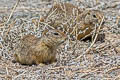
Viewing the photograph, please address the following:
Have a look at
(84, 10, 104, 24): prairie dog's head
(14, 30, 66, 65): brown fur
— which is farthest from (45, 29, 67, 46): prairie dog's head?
(84, 10, 104, 24): prairie dog's head

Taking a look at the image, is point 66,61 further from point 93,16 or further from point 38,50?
point 93,16

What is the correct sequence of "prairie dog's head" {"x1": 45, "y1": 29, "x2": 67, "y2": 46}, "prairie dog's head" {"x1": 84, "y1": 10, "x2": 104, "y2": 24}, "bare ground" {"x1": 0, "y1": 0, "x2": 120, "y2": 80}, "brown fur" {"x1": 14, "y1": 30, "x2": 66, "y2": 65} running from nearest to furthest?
"bare ground" {"x1": 0, "y1": 0, "x2": 120, "y2": 80} < "prairie dog's head" {"x1": 45, "y1": 29, "x2": 67, "y2": 46} < "brown fur" {"x1": 14, "y1": 30, "x2": 66, "y2": 65} < "prairie dog's head" {"x1": 84, "y1": 10, "x2": 104, "y2": 24}

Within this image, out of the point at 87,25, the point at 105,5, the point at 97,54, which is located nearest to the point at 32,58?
the point at 97,54

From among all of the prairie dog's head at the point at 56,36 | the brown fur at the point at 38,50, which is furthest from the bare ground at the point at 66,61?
the prairie dog's head at the point at 56,36

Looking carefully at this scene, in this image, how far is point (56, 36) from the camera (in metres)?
6.54

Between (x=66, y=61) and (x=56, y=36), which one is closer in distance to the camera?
(x=56, y=36)

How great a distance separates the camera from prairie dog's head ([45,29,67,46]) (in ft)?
21.3

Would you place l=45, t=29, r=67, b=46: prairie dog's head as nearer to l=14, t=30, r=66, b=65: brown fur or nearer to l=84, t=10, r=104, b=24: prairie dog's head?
l=14, t=30, r=66, b=65: brown fur

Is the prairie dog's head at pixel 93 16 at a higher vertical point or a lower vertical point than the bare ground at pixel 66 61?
higher

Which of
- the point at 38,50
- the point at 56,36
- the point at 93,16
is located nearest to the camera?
the point at 56,36

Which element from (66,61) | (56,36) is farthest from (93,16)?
(56,36)

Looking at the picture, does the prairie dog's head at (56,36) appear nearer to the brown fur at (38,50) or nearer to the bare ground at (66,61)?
the brown fur at (38,50)

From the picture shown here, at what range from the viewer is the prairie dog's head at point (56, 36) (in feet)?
21.3

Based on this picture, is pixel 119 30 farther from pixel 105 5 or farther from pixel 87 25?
pixel 105 5
